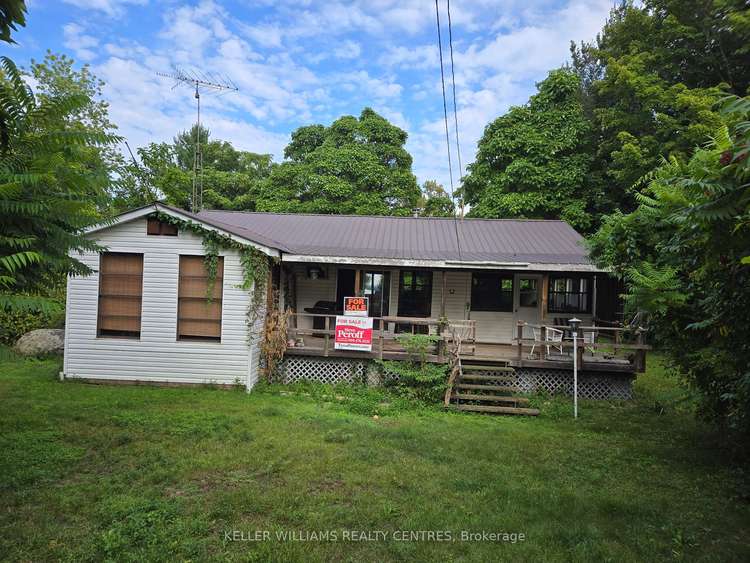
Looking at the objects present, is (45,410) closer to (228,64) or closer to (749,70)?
(228,64)

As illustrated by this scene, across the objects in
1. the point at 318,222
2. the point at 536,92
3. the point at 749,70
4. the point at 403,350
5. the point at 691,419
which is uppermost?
the point at 536,92

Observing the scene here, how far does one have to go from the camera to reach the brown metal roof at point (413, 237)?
10906 millimetres

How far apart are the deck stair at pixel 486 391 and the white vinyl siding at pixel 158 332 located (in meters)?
4.51

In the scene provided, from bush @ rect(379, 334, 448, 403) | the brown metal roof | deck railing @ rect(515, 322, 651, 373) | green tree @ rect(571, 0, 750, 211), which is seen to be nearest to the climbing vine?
the brown metal roof

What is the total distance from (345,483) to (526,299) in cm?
916

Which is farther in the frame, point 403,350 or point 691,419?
point 403,350

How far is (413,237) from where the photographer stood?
1330cm

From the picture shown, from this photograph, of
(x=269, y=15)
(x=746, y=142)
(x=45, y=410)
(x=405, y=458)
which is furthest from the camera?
(x=269, y=15)

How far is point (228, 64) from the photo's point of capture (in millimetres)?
14523

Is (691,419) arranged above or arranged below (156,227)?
below

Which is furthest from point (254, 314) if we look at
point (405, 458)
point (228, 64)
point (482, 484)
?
point (228, 64)

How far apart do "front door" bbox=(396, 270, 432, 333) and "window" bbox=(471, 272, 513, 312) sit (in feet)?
4.32

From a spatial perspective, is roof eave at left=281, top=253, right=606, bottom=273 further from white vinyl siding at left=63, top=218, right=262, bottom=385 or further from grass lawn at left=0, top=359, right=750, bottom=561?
grass lawn at left=0, top=359, right=750, bottom=561

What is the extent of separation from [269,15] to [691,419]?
12.0 meters
